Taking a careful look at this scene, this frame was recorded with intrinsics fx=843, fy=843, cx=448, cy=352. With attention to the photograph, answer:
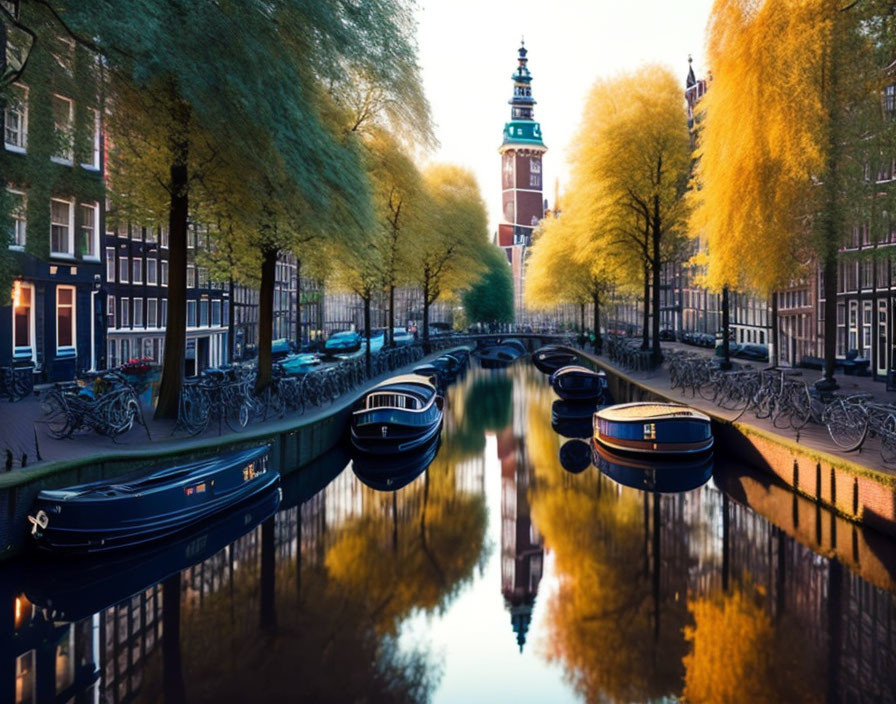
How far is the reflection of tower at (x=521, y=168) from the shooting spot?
157 metres

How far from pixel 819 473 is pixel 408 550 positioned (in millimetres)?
8408

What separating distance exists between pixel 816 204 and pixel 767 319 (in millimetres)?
34762

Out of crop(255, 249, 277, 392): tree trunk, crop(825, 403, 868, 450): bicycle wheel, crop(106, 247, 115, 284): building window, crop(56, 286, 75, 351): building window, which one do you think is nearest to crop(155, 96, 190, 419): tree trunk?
crop(255, 249, 277, 392): tree trunk

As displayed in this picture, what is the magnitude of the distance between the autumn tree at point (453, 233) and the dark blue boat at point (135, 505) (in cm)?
3836

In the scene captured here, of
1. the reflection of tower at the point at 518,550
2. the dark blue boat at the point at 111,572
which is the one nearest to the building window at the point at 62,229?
the reflection of tower at the point at 518,550

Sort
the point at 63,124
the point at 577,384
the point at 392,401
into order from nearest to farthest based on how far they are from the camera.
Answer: the point at 63,124, the point at 392,401, the point at 577,384

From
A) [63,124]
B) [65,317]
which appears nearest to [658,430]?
[63,124]

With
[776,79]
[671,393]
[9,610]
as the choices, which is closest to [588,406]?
[671,393]

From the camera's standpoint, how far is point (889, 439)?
51.8 ft

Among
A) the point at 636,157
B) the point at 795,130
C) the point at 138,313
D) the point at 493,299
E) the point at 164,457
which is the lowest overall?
the point at 164,457

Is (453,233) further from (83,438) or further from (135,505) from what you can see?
(135,505)

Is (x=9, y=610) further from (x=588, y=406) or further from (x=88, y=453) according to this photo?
(x=588, y=406)

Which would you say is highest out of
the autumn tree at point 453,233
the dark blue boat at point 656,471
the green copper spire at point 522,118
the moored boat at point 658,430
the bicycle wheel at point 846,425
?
the green copper spire at point 522,118

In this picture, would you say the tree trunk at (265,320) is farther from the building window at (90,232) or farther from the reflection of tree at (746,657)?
the reflection of tree at (746,657)
